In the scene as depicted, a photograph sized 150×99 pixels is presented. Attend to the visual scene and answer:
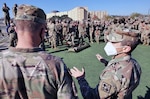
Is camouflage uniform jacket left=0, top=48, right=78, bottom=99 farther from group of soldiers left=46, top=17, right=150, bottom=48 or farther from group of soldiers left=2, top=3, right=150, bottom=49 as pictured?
group of soldiers left=46, top=17, right=150, bottom=48

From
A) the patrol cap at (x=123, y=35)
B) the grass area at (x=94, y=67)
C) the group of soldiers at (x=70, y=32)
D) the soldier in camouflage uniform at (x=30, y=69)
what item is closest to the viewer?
the soldier in camouflage uniform at (x=30, y=69)

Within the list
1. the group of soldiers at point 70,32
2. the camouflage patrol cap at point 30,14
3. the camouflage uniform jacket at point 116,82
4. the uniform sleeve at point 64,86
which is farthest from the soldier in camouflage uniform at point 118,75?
the group of soldiers at point 70,32

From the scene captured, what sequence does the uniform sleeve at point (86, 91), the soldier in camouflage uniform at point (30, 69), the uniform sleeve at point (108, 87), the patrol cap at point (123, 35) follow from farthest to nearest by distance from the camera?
the patrol cap at point (123, 35), the uniform sleeve at point (86, 91), the uniform sleeve at point (108, 87), the soldier in camouflage uniform at point (30, 69)

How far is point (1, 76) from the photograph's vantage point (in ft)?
6.38

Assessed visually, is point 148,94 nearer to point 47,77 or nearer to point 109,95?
point 109,95

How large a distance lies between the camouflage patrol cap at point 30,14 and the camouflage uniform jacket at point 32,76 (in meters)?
0.25

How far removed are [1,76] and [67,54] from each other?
31.4ft

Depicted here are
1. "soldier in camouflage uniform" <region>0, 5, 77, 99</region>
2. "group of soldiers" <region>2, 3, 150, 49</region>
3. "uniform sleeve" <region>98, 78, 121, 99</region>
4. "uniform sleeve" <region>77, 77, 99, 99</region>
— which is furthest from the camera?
"group of soldiers" <region>2, 3, 150, 49</region>

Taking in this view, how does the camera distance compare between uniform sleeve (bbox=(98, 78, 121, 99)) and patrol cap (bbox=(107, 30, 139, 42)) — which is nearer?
uniform sleeve (bbox=(98, 78, 121, 99))

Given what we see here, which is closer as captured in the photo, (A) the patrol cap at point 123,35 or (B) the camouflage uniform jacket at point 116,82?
(B) the camouflage uniform jacket at point 116,82

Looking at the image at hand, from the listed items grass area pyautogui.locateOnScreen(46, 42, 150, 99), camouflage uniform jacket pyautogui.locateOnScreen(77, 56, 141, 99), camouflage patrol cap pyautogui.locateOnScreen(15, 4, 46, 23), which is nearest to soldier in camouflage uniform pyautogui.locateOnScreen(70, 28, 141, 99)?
camouflage uniform jacket pyautogui.locateOnScreen(77, 56, 141, 99)

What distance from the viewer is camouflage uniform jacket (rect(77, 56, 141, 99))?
101 inches

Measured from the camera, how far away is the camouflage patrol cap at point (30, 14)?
6.44 feet

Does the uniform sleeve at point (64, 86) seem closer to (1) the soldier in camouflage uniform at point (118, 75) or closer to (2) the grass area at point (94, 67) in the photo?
(1) the soldier in camouflage uniform at point (118, 75)
